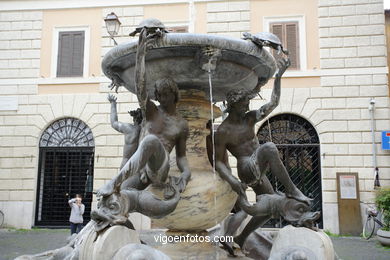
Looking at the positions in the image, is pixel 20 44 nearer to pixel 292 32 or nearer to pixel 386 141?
pixel 292 32

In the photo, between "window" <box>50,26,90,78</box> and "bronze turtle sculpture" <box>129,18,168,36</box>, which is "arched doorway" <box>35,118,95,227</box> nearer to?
"window" <box>50,26,90,78</box>

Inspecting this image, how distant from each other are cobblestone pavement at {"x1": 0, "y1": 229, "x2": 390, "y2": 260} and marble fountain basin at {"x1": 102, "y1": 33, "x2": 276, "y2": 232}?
3999mm

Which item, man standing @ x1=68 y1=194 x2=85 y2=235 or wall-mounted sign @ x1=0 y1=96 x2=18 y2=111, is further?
wall-mounted sign @ x1=0 y1=96 x2=18 y2=111

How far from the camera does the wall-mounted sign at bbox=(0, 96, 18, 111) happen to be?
44.5 feet

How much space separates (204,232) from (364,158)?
8871 mm

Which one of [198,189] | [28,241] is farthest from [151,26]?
[28,241]

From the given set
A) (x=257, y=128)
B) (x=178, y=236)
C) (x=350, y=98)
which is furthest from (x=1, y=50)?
(x=178, y=236)

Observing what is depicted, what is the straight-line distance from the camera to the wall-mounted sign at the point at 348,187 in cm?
1167

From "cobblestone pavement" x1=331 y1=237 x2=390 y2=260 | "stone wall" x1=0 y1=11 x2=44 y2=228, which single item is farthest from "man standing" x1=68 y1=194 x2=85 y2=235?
"cobblestone pavement" x1=331 y1=237 x2=390 y2=260

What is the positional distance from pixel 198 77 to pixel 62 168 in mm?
10246

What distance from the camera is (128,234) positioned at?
10.5 ft

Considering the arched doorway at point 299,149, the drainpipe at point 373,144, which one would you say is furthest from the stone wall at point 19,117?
the drainpipe at point 373,144

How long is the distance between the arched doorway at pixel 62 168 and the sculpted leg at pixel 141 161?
999cm

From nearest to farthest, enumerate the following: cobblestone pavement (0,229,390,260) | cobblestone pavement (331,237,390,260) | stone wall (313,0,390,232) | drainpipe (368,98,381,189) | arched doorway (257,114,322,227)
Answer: cobblestone pavement (331,237,390,260) < cobblestone pavement (0,229,390,260) < drainpipe (368,98,381,189) < stone wall (313,0,390,232) < arched doorway (257,114,322,227)
